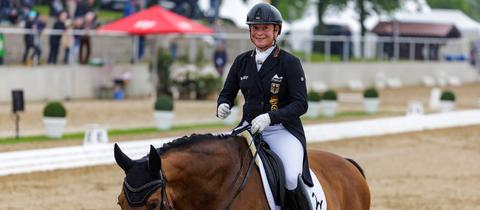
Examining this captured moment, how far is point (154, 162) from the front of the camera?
18.3 feet

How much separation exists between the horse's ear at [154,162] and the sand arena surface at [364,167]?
6.33 metres

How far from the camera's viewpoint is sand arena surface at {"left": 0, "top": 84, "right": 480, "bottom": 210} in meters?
12.7

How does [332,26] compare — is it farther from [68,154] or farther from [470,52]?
[68,154]

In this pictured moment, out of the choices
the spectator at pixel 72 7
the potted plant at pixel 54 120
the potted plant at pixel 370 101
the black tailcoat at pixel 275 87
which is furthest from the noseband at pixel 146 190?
the spectator at pixel 72 7

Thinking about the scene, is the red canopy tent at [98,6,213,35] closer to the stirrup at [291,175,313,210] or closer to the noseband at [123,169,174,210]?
the stirrup at [291,175,313,210]

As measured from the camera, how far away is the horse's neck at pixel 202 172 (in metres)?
5.95

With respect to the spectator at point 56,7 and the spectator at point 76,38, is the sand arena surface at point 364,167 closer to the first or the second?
the spectator at point 76,38

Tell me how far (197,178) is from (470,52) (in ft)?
153

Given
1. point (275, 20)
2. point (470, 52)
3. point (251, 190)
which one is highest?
point (275, 20)

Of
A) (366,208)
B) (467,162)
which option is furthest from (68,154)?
(366,208)

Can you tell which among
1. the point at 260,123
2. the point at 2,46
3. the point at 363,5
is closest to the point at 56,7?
the point at 2,46

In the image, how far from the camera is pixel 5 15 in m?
29.9

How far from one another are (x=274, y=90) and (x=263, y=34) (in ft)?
1.24

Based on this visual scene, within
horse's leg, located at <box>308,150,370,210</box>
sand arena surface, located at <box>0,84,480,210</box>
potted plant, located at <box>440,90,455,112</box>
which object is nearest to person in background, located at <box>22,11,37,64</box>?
sand arena surface, located at <box>0,84,480,210</box>
